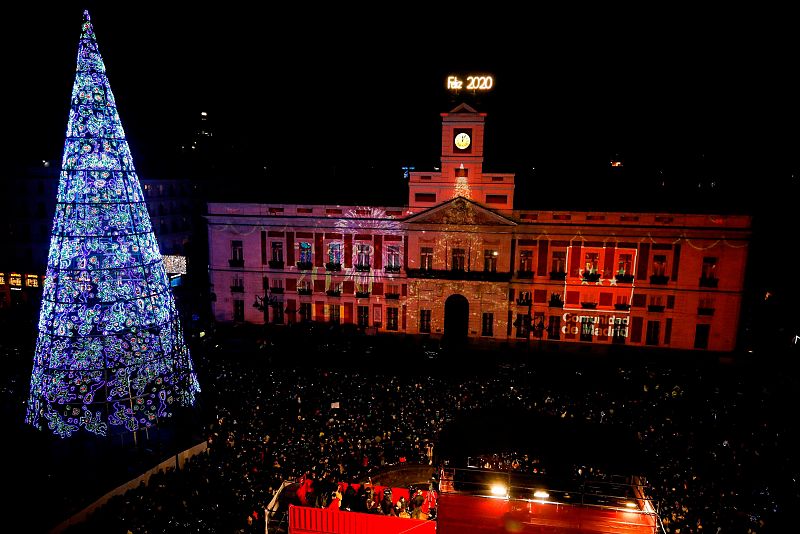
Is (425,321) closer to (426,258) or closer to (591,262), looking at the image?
(426,258)

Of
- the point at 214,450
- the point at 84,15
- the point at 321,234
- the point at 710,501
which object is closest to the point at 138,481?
the point at 214,450

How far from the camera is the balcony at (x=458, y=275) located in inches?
1610

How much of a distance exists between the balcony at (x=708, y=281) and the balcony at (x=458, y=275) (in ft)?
44.8

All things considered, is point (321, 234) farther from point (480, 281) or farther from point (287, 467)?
point (287, 467)

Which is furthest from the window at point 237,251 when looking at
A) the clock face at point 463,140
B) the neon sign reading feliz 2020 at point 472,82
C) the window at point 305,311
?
the neon sign reading feliz 2020 at point 472,82

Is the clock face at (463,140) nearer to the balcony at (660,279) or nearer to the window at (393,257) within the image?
the window at (393,257)

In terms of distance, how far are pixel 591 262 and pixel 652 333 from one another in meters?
6.97

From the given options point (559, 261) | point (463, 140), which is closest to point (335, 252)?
point (463, 140)

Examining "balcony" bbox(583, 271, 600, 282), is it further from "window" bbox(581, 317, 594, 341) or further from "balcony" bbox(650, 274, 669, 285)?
"balcony" bbox(650, 274, 669, 285)

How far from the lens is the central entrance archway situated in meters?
42.7

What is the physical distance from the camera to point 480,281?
41344 mm

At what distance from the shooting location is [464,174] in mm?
41500

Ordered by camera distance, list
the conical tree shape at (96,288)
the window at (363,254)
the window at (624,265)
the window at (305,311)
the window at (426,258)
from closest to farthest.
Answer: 1. the conical tree shape at (96,288)
2. the window at (624,265)
3. the window at (426,258)
4. the window at (363,254)
5. the window at (305,311)

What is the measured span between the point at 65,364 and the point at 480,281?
28.6m
